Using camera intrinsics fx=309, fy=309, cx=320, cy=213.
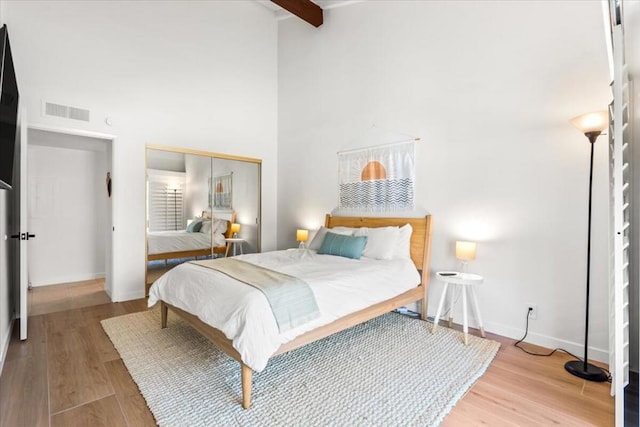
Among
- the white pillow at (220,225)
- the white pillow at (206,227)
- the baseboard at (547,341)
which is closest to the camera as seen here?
the baseboard at (547,341)

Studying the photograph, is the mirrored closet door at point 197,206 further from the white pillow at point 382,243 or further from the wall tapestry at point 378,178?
the white pillow at point 382,243

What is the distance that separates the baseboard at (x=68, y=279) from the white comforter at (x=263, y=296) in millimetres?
3301

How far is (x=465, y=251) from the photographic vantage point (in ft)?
9.82

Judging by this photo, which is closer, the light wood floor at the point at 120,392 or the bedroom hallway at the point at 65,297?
the light wood floor at the point at 120,392

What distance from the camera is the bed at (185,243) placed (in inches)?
170

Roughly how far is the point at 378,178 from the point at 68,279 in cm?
516

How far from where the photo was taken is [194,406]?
1868mm

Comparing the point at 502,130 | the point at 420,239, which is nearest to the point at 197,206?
the point at 420,239

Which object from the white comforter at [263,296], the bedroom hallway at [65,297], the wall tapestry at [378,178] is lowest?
the bedroom hallway at [65,297]

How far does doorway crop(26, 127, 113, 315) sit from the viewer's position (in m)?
4.48

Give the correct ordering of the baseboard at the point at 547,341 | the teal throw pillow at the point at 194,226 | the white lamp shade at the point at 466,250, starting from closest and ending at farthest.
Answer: the baseboard at the point at 547,341 < the white lamp shade at the point at 466,250 < the teal throw pillow at the point at 194,226

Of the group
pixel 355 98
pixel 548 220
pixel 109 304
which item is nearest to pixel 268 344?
pixel 548 220

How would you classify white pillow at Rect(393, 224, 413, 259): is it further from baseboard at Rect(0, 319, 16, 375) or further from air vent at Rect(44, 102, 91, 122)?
air vent at Rect(44, 102, 91, 122)

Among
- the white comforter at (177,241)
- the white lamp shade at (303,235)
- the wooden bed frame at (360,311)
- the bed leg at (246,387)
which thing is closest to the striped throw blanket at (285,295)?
the wooden bed frame at (360,311)
